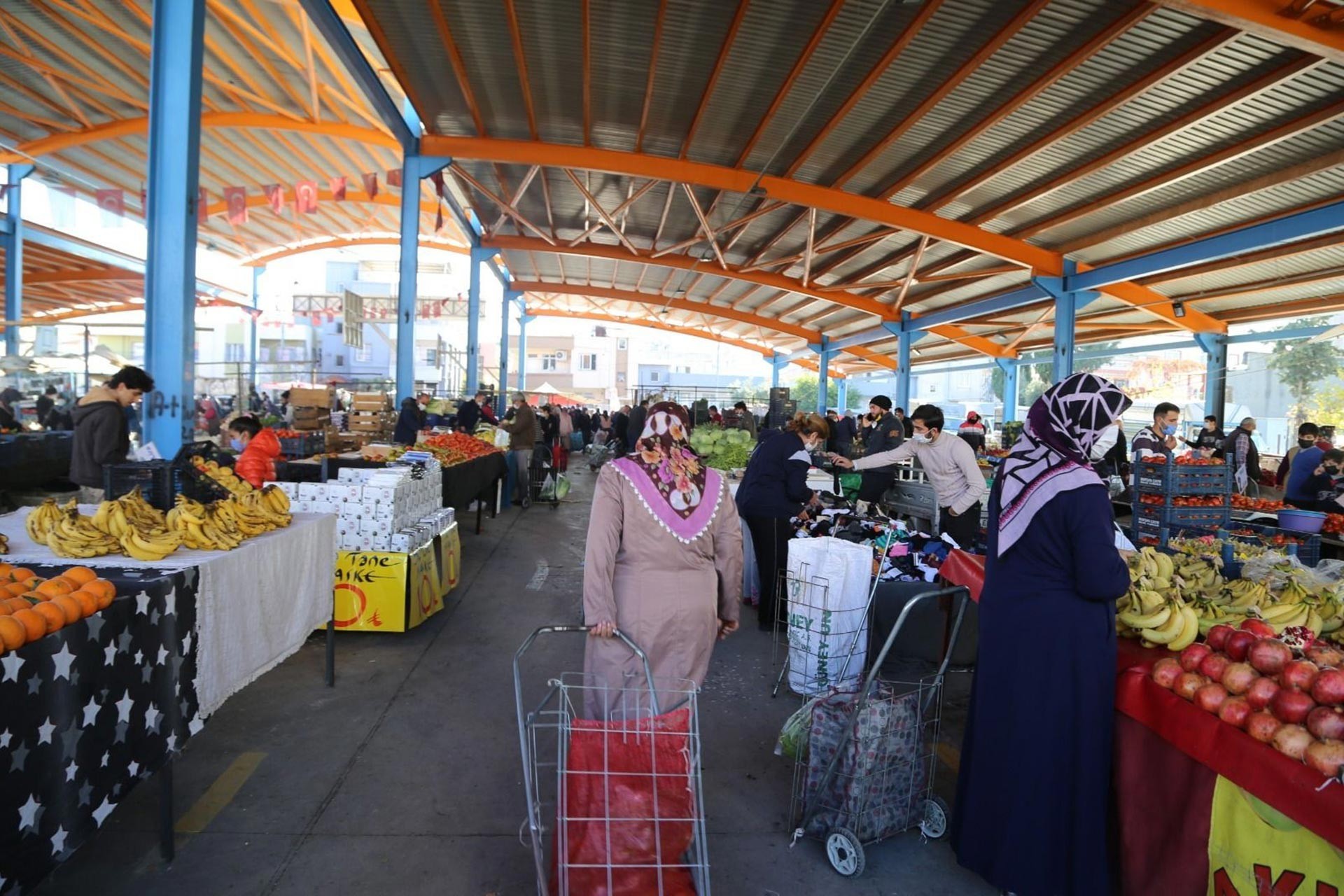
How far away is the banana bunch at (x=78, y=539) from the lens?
3.12m

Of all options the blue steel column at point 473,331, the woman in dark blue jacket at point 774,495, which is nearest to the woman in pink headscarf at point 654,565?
the woman in dark blue jacket at point 774,495

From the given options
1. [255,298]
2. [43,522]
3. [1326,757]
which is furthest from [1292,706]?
[255,298]

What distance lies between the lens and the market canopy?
26.1ft

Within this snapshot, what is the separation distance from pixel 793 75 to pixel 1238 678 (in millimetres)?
A: 8921

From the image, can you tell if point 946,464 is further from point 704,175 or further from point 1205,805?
point 704,175

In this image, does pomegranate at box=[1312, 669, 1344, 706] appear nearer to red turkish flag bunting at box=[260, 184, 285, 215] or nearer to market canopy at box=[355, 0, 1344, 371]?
market canopy at box=[355, 0, 1344, 371]

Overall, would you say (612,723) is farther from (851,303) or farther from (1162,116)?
(851,303)

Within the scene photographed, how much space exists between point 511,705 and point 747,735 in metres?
1.40

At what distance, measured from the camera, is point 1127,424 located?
24828 millimetres

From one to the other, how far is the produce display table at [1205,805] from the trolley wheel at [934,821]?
2.44 ft

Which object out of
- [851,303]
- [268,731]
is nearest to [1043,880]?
[268,731]

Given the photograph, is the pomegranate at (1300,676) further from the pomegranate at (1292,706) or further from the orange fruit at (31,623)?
the orange fruit at (31,623)

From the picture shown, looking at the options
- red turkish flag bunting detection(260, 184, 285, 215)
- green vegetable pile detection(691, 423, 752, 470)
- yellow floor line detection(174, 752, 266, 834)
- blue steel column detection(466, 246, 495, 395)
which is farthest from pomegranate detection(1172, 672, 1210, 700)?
red turkish flag bunting detection(260, 184, 285, 215)

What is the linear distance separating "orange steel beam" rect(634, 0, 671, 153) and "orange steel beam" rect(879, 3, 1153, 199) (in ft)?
13.7
